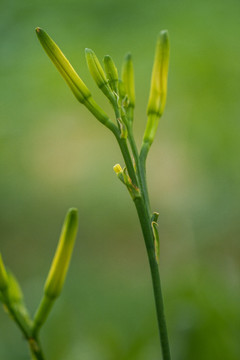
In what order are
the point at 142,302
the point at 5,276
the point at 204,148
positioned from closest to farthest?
1. the point at 5,276
2. the point at 142,302
3. the point at 204,148

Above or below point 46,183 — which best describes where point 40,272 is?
below

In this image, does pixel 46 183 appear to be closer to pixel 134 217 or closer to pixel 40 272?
pixel 134 217

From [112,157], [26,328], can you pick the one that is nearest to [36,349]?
[26,328]

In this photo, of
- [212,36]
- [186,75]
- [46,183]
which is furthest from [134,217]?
[212,36]

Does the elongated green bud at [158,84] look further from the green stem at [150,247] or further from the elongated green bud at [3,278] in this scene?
the elongated green bud at [3,278]

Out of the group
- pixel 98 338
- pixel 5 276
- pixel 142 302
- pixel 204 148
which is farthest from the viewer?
pixel 204 148

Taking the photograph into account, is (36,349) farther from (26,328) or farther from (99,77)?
(99,77)
